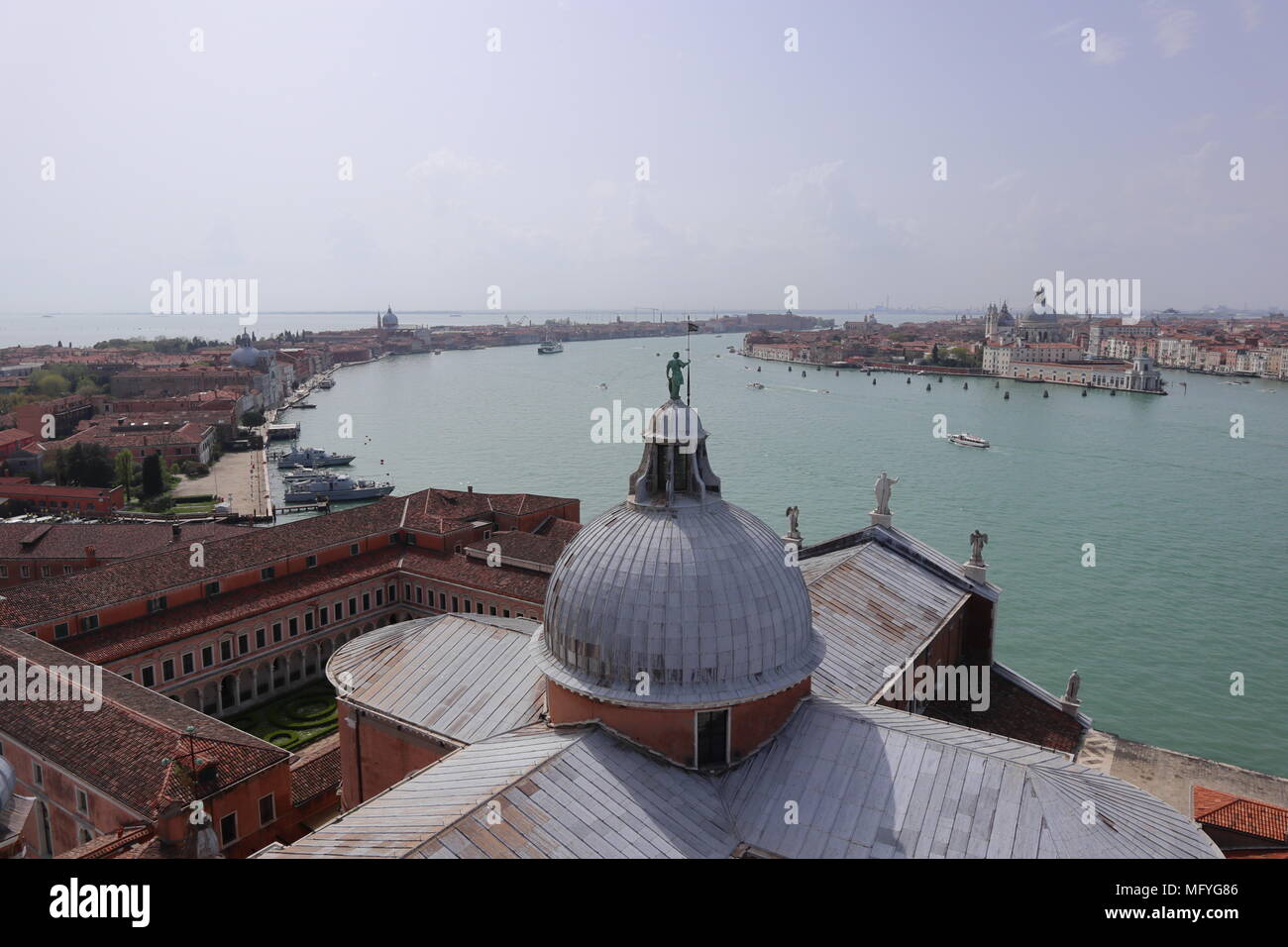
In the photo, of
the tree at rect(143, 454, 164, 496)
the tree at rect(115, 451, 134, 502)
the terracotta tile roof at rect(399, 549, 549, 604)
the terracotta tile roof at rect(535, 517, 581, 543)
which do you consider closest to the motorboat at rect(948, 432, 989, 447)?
the terracotta tile roof at rect(535, 517, 581, 543)

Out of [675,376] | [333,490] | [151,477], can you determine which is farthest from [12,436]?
[675,376]

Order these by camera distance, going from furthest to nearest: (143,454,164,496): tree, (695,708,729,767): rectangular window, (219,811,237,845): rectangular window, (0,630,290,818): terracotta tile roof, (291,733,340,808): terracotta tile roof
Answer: (143,454,164,496): tree
(291,733,340,808): terracotta tile roof
(219,811,237,845): rectangular window
(0,630,290,818): terracotta tile roof
(695,708,729,767): rectangular window

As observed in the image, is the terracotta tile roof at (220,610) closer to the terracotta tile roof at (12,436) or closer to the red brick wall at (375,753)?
the red brick wall at (375,753)

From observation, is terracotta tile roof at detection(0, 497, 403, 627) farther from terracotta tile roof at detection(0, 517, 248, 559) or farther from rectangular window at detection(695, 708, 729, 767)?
rectangular window at detection(695, 708, 729, 767)
